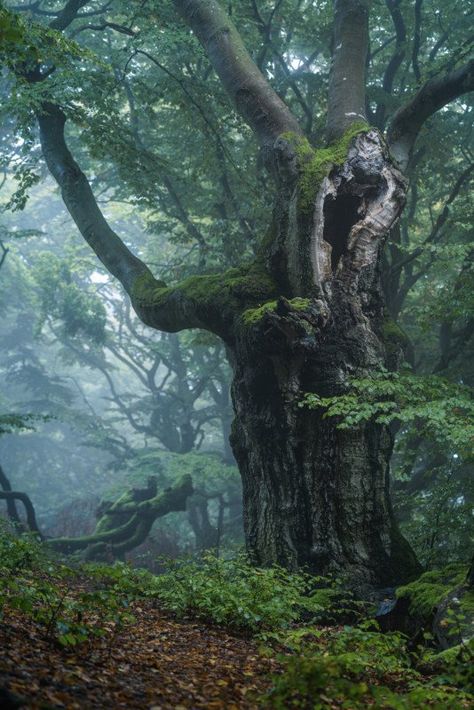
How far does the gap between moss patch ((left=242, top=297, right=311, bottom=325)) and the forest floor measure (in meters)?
3.25

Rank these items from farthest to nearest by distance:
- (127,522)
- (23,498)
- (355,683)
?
(127,522) → (23,498) → (355,683)

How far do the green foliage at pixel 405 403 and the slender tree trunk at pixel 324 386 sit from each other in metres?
0.31

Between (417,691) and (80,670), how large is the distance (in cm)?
179

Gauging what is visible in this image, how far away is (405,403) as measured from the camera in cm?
686

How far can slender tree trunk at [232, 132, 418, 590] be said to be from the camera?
22.3 feet

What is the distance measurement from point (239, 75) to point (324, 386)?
4.46 m

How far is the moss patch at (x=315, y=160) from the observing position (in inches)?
287

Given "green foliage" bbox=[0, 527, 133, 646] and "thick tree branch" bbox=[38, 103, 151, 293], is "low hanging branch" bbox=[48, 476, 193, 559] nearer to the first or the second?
"thick tree branch" bbox=[38, 103, 151, 293]

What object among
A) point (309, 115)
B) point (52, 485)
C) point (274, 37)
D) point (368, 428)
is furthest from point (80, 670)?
point (52, 485)

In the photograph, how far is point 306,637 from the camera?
526 cm

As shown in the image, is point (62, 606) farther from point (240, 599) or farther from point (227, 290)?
point (227, 290)

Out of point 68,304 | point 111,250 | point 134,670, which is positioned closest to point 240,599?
point 134,670

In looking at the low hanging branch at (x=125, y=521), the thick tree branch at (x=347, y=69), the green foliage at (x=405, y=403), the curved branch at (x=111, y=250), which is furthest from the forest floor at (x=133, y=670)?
the low hanging branch at (x=125, y=521)

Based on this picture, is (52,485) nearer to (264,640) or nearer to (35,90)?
(35,90)
